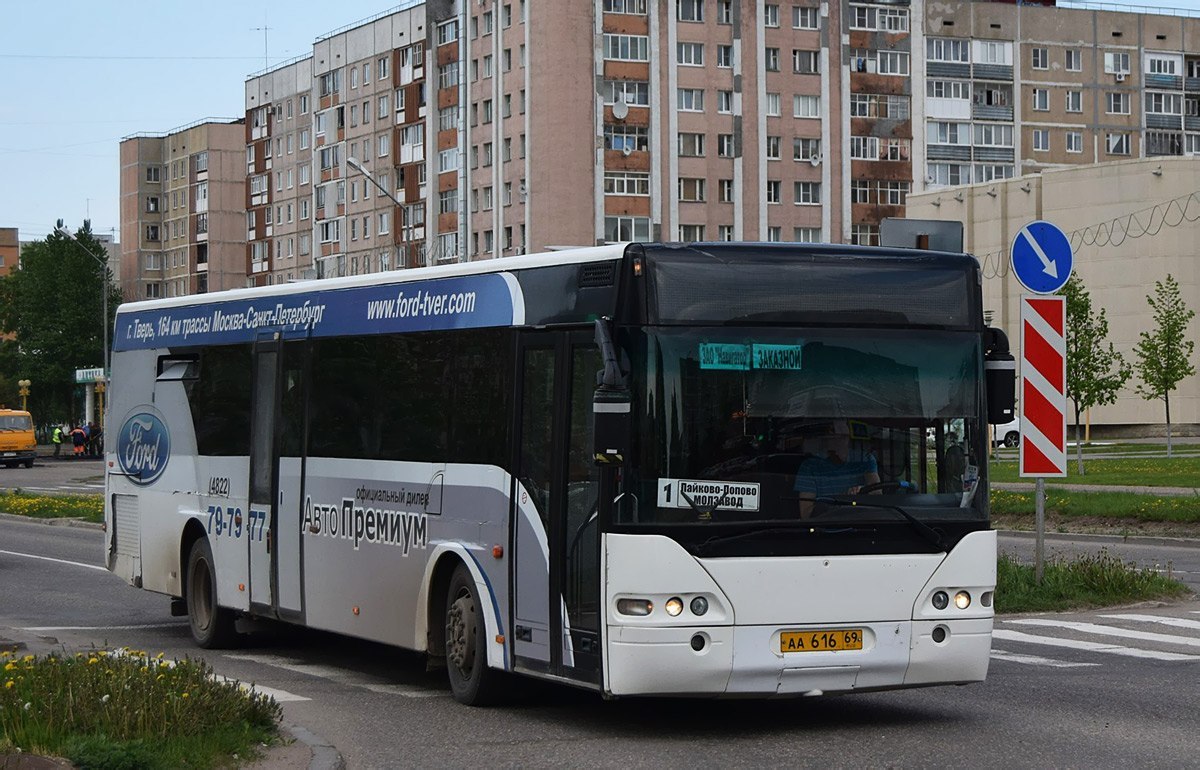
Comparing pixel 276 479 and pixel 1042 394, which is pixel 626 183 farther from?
pixel 276 479

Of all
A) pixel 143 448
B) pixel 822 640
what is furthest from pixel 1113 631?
pixel 143 448

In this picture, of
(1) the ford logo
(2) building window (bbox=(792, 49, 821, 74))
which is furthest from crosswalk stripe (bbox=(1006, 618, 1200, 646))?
(2) building window (bbox=(792, 49, 821, 74))

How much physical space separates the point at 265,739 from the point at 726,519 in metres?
2.63

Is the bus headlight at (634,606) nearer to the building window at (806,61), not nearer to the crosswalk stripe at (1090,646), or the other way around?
the crosswalk stripe at (1090,646)

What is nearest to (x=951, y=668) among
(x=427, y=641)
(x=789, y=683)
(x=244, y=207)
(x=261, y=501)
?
(x=789, y=683)

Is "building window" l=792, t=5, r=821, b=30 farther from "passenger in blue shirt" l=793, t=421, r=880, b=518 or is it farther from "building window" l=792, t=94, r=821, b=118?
"passenger in blue shirt" l=793, t=421, r=880, b=518

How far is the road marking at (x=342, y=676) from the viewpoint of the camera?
13.2 m

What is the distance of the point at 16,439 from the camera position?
79.7 metres

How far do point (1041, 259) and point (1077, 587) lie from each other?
330 centimetres

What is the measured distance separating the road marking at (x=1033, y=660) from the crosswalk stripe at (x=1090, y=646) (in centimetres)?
56

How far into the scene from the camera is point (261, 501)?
1558cm

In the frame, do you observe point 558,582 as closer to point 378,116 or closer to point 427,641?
point 427,641

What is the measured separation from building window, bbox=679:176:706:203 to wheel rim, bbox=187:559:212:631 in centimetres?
8846

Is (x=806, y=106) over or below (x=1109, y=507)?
over
